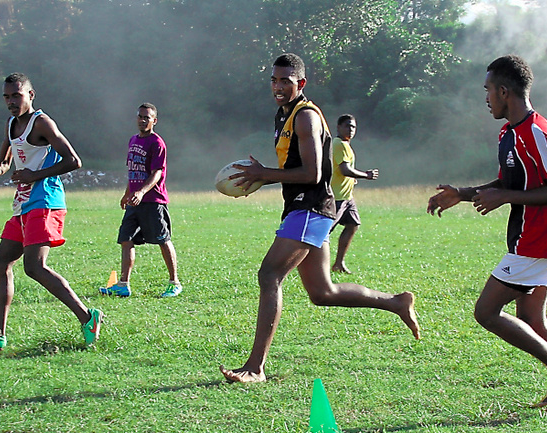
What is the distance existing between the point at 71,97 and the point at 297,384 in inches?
2479

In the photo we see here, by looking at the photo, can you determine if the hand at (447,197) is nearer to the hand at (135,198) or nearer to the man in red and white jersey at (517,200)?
the man in red and white jersey at (517,200)

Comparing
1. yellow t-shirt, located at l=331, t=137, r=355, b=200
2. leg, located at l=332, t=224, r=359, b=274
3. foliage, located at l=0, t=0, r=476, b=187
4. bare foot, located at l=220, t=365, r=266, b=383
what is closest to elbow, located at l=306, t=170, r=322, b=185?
bare foot, located at l=220, t=365, r=266, b=383

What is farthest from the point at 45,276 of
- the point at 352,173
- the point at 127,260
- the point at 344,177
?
the point at 344,177

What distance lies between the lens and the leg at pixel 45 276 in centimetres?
538

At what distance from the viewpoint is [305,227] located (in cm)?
465

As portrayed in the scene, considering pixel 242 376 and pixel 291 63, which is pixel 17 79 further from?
pixel 242 376

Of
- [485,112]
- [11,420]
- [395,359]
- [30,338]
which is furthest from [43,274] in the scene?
[485,112]

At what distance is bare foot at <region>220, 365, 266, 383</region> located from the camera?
4504 millimetres

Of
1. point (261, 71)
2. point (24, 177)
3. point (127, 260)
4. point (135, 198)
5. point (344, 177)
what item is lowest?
point (127, 260)

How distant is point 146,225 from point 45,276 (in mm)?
2677

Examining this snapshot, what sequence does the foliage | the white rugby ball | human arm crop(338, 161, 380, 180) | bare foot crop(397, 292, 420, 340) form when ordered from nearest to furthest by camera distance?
the white rugby ball
bare foot crop(397, 292, 420, 340)
human arm crop(338, 161, 380, 180)
the foliage

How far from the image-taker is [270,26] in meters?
57.7

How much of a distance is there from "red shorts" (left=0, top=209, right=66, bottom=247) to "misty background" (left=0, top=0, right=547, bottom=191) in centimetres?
4195

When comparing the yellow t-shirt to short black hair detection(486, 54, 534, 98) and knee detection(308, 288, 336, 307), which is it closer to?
knee detection(308, 288, 336, 307)
